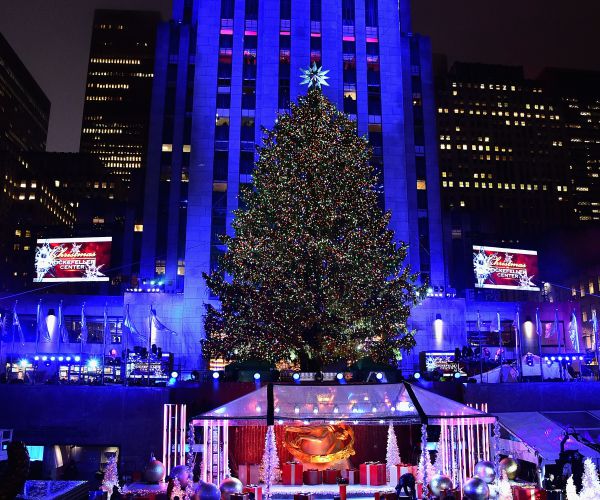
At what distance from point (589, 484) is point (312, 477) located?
9.04 meters

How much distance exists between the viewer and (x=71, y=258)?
5078 centimetres

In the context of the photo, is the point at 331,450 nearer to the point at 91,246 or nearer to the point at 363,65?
the point at 91,246

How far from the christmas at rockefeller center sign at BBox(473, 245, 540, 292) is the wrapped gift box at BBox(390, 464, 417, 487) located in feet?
102

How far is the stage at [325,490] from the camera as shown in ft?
64.3

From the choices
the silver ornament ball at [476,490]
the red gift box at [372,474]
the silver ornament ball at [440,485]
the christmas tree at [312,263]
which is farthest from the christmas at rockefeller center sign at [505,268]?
the silver ornament ball at [476,490]

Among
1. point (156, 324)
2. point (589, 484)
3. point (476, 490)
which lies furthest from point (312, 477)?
point (156, 324)

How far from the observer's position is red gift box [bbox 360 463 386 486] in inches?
850

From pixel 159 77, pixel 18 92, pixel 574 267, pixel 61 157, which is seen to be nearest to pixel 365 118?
pixel 159 77

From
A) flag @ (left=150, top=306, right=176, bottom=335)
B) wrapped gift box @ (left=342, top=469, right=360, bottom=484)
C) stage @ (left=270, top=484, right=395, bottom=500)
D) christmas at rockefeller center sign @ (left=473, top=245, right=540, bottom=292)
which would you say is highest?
christmas at rockefeller center sign @ (left=473, top=245, right=540, bottom=292)

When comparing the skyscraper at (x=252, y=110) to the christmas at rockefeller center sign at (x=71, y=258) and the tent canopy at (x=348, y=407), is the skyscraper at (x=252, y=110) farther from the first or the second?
the tent canopy at (x=348, y=407)

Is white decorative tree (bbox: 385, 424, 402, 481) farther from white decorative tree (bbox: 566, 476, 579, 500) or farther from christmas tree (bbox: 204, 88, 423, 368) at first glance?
christmas tree (bbox: 204, 88, 423, 368)

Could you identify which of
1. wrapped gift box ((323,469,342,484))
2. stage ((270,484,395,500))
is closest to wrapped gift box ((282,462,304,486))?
stage ((270,484,395,500))

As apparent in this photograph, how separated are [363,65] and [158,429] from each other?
3740cm

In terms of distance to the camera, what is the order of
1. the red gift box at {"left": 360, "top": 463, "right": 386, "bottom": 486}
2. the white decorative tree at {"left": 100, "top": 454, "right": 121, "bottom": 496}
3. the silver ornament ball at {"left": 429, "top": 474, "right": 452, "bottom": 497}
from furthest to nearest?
the red gift box at {"left": 360, "top": 463, "right": 386, "bottom": 486} < the white decorative tree at {"left": 100, "top": 454, "right": 121, "bottom": 496} < the silver ornament ball at {"left": 429, "top": 474, "right": 452, "bottom": 497}
